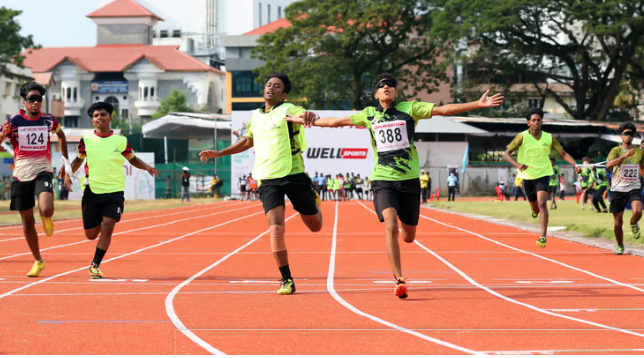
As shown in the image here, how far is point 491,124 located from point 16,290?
53.4m

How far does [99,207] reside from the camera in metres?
9.73

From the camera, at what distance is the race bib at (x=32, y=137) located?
32.5 ft

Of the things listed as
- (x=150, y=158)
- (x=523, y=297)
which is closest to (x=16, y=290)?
(x=523, y=297)

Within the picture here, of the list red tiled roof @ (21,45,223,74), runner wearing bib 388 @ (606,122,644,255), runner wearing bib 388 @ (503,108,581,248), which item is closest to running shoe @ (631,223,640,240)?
runner wearing bib 388 @ (606,122,644,255)

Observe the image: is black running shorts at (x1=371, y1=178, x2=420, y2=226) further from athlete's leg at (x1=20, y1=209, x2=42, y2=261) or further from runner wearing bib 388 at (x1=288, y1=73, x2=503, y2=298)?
athlete's leg at (x1=20, y1=209, x2=42, y2=261)

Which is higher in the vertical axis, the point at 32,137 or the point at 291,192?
the point at 32,137

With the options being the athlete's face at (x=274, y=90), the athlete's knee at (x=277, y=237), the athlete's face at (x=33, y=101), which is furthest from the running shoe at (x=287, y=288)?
the athlete's face at (x=33, y=101)

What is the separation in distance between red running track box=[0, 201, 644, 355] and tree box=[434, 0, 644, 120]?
41533 mm

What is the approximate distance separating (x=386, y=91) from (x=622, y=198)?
5559mm

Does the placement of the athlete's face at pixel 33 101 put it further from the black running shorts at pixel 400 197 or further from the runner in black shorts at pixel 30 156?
the black running shorts at pixel 400 197

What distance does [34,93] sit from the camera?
982 cm

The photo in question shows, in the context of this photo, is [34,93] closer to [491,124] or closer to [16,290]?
[16,290]

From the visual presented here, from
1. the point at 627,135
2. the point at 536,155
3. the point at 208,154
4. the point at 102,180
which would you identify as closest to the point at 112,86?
the point at 536,155

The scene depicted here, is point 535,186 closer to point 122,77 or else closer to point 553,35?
point 553,35
